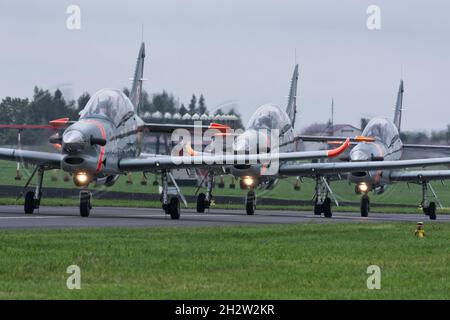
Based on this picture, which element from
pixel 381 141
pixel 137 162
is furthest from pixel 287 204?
pixel 137 162

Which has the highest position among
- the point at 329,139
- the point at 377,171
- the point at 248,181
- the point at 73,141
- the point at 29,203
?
the point at 329,139

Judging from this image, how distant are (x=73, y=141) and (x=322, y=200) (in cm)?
1342

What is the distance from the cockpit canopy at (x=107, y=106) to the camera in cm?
3516

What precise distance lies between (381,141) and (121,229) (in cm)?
2467

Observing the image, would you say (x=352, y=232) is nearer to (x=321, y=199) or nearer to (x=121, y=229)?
(x=121, y=229)

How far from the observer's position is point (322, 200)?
144 feet

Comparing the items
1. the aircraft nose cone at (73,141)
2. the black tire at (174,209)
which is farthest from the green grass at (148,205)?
the aircraft nose cone at (73,141)

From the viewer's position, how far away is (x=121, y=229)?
2700cm

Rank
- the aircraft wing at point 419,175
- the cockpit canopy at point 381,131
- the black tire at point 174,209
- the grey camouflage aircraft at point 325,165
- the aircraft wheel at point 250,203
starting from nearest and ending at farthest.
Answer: the black tire at point 174,209 < the aircraft wheel at point 250,203 < the grey camouflage aircraft at point 325,165 < the aircraft wing at point 419,175 < the cockpit canopy at point 381,131

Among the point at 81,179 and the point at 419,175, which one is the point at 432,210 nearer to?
the point at 419,175

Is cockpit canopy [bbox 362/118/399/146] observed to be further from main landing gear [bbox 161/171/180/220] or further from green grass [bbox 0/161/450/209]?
main landing gear [bbox 161/171/180/220]

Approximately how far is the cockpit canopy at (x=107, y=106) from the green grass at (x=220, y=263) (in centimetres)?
862

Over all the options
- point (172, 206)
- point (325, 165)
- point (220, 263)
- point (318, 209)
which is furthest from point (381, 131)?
point (220, 263)

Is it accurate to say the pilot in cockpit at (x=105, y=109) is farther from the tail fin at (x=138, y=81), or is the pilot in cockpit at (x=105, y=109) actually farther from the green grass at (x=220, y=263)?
the green grass at (x=220, y=263)
